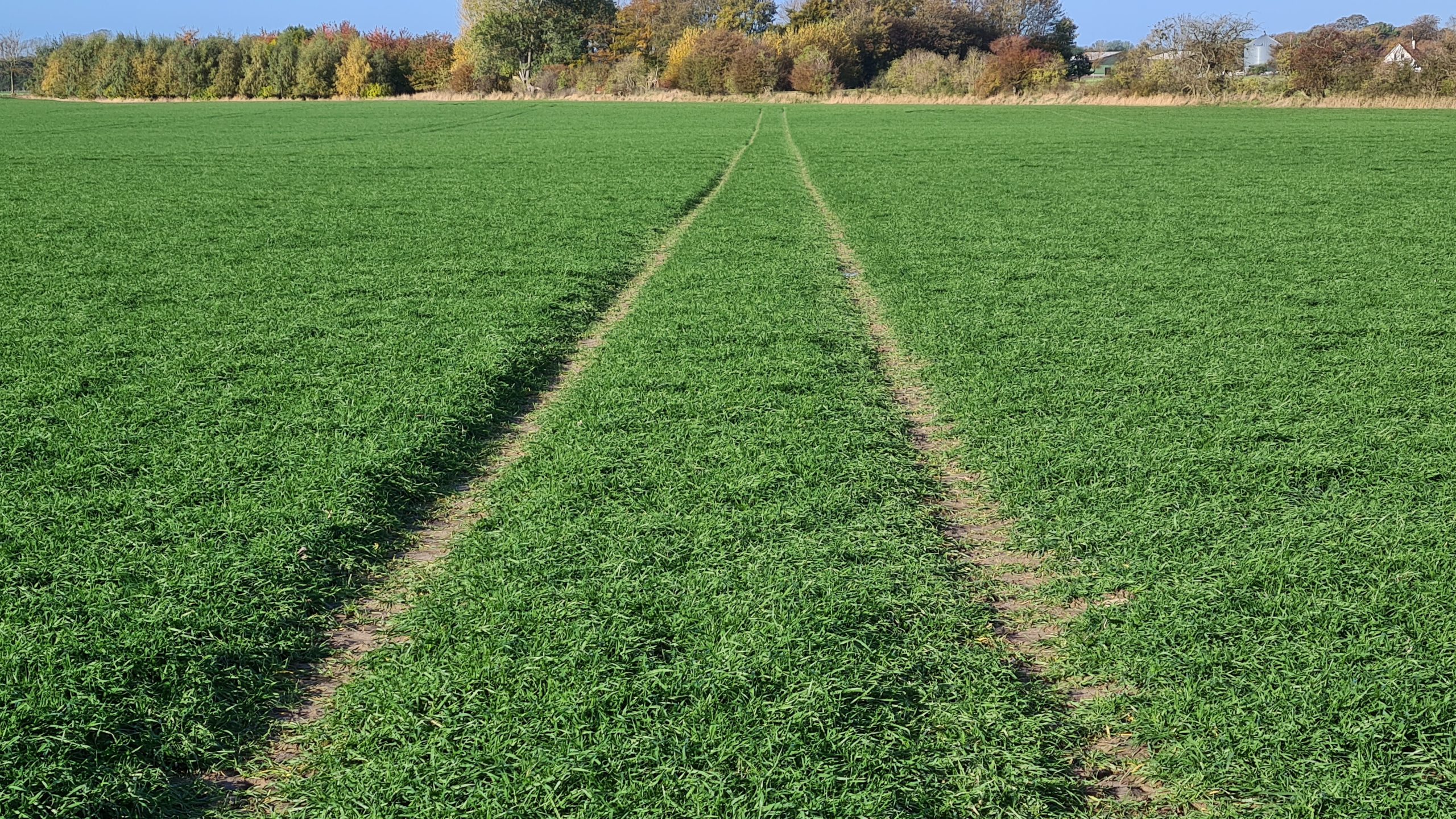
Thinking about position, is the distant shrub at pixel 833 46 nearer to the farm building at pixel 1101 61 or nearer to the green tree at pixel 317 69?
the farm building at pixel 1101 61

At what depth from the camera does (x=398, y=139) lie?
25.4m

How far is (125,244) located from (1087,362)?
9800 millimetres

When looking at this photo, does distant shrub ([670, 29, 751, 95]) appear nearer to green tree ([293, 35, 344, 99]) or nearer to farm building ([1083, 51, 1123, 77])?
green tree ([293, 35, 344, 99])

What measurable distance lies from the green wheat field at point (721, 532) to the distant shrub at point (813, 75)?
1922 inches

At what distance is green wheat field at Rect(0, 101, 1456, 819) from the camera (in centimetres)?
253

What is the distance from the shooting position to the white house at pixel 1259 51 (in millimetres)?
48281

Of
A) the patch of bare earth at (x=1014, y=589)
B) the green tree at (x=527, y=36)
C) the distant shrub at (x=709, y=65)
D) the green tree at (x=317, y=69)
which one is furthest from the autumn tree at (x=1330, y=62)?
the green tree at (x=317, y=69)

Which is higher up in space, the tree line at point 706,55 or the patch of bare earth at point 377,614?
the tree line at point 706,55

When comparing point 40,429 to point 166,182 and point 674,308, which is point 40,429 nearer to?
point 674,308

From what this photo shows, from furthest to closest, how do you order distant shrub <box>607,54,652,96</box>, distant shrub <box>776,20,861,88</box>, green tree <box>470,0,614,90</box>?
green tree <box>470,0,614,90</box>
distant shrub <box>776,20,861,88</box>
distant shrub <box>607,54,652,96</box>

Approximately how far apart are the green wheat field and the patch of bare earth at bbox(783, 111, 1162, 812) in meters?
0.04

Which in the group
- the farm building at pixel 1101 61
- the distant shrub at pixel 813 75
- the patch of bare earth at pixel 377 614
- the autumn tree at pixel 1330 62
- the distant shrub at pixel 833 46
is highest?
the farm building at pixel 1101 61

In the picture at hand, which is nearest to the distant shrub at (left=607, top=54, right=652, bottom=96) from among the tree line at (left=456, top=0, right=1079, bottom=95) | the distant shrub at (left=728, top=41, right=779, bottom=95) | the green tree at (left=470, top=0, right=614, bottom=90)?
the tree line at (left=456, top=0, right=1079, bottom=95)

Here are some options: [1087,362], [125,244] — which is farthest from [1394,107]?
[125,244]
